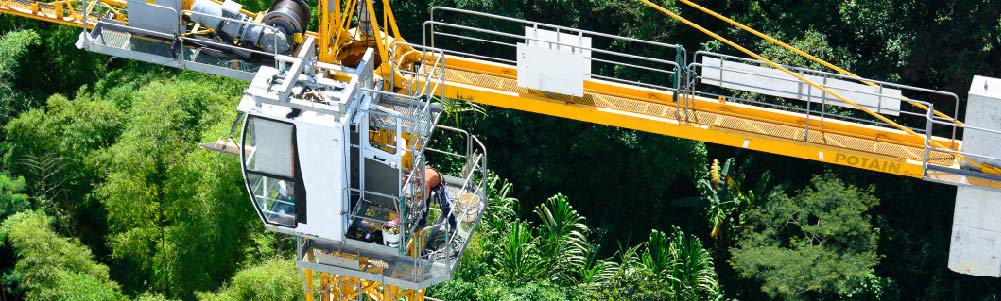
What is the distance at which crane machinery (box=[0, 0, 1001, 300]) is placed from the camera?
29.5 meters

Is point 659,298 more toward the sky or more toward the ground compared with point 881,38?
more toward the ground

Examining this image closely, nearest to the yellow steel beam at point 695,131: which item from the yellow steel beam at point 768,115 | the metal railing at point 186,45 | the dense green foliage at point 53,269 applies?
the yellow steel beam at point 768,115

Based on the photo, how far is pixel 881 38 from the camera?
43.2m

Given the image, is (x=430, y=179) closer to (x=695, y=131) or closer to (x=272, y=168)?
(x=272, y=168)

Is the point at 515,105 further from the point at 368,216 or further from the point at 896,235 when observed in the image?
the point at 896,235

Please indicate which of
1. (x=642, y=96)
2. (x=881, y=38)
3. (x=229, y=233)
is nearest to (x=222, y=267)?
(x=229, y=233)

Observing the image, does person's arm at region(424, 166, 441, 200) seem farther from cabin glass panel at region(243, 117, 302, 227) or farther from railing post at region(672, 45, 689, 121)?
railing post at region(672, 45, 689, 121)

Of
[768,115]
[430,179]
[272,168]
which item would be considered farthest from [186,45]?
[768,115]

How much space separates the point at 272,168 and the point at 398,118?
5.91 feet

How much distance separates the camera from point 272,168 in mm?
29500

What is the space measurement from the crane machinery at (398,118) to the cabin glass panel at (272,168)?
2 centimetres

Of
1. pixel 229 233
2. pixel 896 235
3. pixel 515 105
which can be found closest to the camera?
pixel 515 105

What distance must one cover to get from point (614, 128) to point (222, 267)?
8.55m

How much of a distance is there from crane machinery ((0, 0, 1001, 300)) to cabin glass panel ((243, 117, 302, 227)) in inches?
0.8
